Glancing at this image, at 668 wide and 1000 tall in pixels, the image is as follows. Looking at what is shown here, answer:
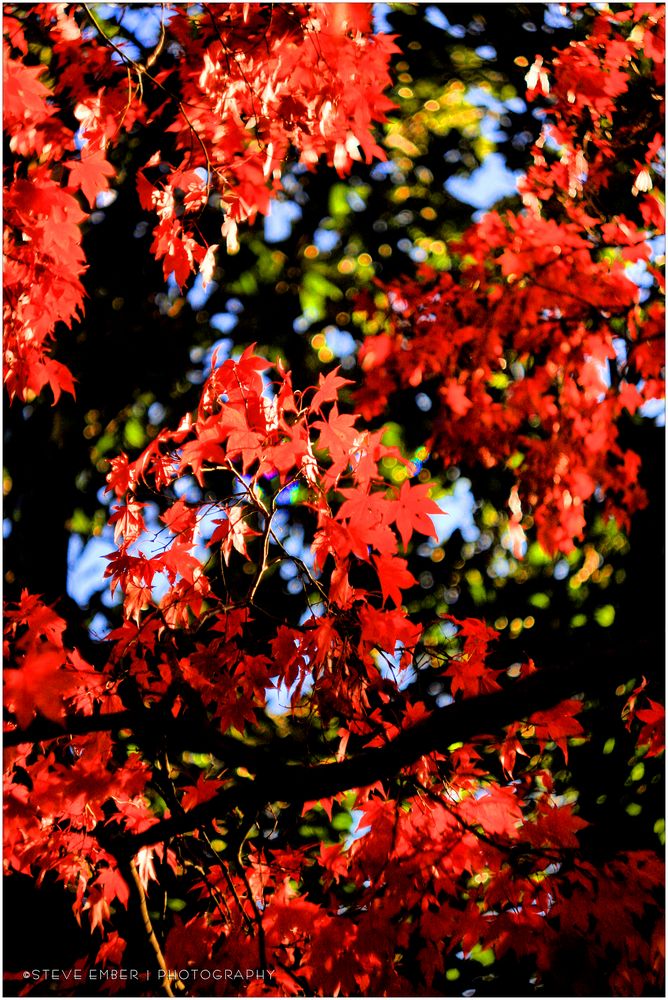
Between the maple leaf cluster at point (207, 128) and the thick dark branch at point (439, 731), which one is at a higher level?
the maple leaf cluster at point (207, 128)

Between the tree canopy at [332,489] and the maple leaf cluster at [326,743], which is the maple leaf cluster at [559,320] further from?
the maple leaf cluster at [326,743]

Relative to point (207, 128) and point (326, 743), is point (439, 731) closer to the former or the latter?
point (326, 743)

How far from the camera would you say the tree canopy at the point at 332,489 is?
222 cm

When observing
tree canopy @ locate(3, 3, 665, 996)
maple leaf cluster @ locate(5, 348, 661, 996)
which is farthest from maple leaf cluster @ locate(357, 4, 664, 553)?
maple leaf cluster @ locate(5, 348, 661, 996)

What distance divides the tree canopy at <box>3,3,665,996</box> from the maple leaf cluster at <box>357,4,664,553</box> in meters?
0.02

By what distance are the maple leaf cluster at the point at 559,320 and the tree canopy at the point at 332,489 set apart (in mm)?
18

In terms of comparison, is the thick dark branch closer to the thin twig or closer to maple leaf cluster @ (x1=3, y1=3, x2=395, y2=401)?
the thin twig

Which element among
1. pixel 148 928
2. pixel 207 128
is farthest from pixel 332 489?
pixel 148 928

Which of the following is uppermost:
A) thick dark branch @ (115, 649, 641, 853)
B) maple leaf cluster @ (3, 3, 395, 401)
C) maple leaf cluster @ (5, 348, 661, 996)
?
maple leaf cluster @ (3, 3, 395, 401)

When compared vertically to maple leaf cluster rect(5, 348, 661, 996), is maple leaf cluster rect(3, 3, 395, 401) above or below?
above

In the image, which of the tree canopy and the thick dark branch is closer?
the thick dark branch

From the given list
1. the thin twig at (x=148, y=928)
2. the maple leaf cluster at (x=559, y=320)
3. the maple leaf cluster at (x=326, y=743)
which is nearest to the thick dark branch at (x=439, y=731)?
the maple leaf cluster at (x=326, y=743)

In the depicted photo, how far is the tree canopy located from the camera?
2.22m

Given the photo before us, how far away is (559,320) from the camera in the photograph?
3.32 m
